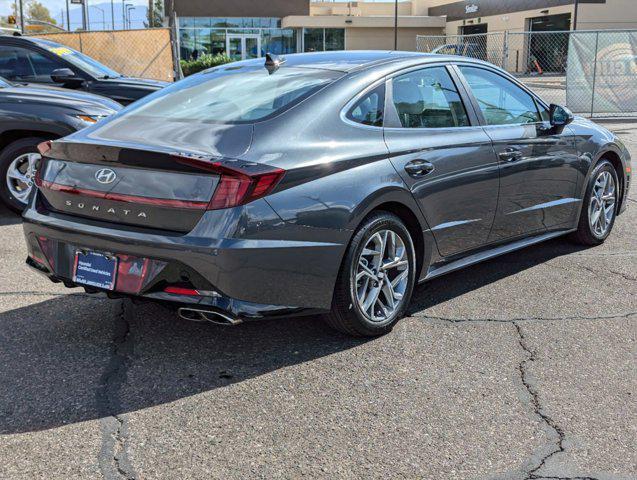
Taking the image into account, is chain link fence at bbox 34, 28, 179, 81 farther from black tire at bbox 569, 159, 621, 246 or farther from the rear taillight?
the rear taillight

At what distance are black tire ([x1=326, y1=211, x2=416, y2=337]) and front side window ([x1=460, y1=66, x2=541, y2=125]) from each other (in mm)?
1361

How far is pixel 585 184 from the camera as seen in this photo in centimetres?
603

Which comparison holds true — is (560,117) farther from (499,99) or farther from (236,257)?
(236,257)

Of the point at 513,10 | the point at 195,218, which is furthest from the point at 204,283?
the point at 513,10

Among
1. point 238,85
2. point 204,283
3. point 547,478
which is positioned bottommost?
point 547,478

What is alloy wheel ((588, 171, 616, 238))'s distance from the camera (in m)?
6.29

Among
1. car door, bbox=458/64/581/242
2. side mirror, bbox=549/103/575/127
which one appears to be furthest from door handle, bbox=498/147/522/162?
side mirror, bbox=549/103/575/127

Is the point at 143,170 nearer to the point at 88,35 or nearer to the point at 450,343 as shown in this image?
the point at 450,343

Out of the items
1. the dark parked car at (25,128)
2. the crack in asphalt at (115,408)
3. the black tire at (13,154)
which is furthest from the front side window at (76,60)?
the crack in asphalt at (115,408)

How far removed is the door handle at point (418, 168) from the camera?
14.3 feet

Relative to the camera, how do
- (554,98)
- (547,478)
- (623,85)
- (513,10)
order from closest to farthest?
(547,478)
(623,85)
(554,98)
(513,10)

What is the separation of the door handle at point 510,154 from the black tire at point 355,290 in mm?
1116

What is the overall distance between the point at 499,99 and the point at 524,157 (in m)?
0.48

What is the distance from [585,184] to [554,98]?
16003mm
